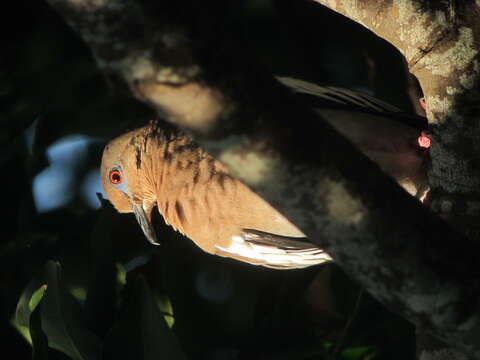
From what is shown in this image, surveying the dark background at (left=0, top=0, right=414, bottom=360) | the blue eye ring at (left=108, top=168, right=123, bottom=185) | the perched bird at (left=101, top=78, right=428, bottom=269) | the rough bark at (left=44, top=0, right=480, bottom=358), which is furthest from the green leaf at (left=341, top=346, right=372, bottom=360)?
the rough bark at (left=44, top=0, right=480, bottom=358)

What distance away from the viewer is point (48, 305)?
182cm

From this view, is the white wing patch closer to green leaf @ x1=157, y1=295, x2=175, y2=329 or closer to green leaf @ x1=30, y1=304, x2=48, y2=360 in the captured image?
green leaf @ x1=157, y1=295, x2=175, y2=329

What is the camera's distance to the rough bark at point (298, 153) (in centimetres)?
81

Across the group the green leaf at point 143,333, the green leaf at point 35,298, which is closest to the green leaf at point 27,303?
the green leaf at point 35,298

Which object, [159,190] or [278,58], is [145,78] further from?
[278,58]

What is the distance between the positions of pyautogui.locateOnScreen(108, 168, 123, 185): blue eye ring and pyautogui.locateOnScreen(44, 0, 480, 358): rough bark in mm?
1625

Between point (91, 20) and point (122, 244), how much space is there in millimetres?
1737

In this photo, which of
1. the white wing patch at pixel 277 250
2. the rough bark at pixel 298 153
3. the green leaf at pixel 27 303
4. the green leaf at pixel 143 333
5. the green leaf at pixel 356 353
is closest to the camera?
the rough bark at pixel 298 153

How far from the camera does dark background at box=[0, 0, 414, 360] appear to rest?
2264 mm

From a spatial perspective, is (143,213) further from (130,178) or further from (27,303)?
(27,303)

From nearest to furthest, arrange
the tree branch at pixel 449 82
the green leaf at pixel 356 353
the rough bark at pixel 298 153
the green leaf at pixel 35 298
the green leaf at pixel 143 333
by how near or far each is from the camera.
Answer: the rough bark at pixel 298 153
the tree branch at pixel 449 82
the green leaf at pixel 143 333
the green leaf at pixel 35 298
the green leaf at pixel 356 353

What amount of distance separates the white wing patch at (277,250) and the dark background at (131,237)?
0.79ft

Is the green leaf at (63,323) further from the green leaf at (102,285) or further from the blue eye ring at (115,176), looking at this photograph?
the blue eye ring at (115,176)

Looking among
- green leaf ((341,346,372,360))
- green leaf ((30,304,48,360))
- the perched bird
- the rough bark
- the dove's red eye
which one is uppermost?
the rough bark
